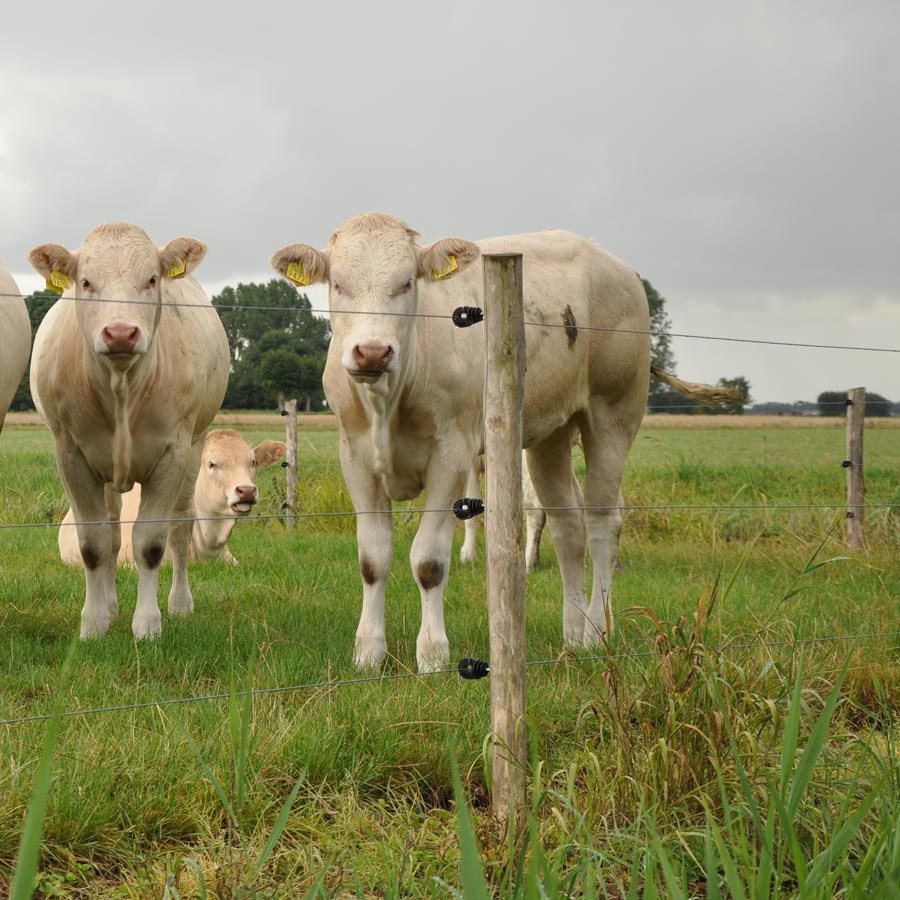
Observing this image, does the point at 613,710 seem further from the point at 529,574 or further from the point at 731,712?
the point at 529,574

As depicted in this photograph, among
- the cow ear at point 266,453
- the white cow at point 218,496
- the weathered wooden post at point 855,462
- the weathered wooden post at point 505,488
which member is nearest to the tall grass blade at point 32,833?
the weathered wooden post at point 505,488

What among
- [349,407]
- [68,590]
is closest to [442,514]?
[349,407]

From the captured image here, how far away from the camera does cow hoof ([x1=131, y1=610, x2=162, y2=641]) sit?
5.80 m

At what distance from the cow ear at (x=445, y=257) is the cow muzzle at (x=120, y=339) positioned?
54.8 inches

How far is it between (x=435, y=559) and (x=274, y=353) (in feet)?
179

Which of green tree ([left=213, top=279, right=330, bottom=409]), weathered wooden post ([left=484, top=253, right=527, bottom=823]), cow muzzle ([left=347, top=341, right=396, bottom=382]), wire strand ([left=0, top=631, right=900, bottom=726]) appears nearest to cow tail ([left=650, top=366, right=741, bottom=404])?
wire strand ([left=0, top=631, right=900, bottom=726])

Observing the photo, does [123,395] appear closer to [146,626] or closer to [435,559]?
[146,626]

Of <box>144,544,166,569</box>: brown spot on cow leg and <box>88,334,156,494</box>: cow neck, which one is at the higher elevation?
<box>88,334,156,494</box>: cow neck

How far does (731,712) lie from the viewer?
3.67 metres

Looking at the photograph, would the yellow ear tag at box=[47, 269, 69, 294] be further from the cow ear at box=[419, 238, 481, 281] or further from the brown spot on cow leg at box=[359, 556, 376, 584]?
the brown spot on cow leg at box=[359, 556, 376, 584]

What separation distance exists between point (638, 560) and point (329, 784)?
653 centimetres

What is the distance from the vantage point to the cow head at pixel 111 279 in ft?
17.4

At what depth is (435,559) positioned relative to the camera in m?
5.25

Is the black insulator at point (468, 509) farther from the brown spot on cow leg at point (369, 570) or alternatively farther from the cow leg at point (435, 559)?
the brown spot on cow leg at point (369, 570)
